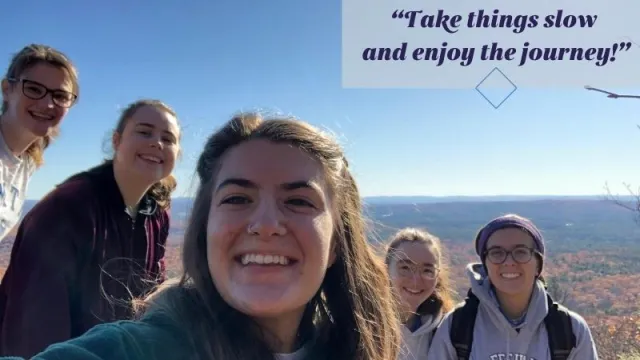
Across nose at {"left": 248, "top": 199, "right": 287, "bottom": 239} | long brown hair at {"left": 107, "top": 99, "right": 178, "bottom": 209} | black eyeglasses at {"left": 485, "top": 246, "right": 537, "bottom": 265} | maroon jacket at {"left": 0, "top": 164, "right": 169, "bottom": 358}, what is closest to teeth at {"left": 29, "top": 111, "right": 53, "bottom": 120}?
long brown hair at {"left": 107, "top": 99, "right": 178, "bottom": 209}

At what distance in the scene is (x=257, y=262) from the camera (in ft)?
4.33

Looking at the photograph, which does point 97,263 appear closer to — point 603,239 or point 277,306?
point 277,306

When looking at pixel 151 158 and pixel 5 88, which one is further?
pixel 5 88

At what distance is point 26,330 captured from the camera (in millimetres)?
1852

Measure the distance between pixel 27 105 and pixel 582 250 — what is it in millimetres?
8044

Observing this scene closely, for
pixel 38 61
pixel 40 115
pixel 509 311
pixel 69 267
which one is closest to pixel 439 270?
pixel 509 311

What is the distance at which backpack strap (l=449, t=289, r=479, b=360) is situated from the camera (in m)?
2.81

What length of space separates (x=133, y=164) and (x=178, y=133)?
1.29 ft

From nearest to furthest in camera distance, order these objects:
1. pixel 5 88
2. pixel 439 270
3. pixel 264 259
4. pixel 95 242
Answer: pixel 264 259
pixel 95 242
pixel 5 88
pixel 439 270

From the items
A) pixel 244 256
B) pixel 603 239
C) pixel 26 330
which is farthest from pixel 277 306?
pixel 603 239

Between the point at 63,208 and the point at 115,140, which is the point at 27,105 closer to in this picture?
the point at 115,140

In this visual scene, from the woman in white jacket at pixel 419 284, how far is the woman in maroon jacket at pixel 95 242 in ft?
4.98

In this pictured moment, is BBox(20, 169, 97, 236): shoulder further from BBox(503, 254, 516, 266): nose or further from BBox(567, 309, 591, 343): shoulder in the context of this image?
BBox(567, 309, 591, 343): shoulder

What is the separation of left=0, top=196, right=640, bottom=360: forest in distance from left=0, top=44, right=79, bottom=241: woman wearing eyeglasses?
0.32 metres
